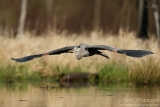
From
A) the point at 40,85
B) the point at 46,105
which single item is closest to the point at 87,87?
the point at 40,85

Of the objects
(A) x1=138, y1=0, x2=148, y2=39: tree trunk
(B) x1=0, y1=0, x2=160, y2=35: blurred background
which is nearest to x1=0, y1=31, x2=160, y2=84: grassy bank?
(A) x1=138, y1=0, x2=148, y2=39: tree trunk

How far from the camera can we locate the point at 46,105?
11.4 m

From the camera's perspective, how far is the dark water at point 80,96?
1156cm

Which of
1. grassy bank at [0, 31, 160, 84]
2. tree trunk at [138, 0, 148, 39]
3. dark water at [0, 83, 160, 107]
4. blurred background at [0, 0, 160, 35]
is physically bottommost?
dark water at [0, 83, 160, 107]

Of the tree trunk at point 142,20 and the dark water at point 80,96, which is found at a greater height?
the tree trunk at point 142,20

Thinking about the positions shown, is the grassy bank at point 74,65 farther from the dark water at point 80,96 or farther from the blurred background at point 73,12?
the blurred background at point 73,12

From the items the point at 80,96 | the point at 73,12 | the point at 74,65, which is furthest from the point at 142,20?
the point at 73,12

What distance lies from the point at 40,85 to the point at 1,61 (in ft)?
7.19

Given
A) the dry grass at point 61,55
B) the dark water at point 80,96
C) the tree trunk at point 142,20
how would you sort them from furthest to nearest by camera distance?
the tree trunk at point 142,20, the dry grass at point 61,55, the dark water at point 80,96

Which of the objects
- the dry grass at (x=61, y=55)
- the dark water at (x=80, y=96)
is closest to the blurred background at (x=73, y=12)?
the dry grass at (x=61, y=55)

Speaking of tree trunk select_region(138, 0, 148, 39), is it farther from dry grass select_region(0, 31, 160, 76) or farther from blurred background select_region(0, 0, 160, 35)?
blurred background select_region(0, 0, 160, 35)

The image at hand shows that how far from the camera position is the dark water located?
1156cm

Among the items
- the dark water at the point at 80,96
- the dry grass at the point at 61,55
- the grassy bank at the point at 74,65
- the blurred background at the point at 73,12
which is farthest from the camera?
the blurred background at the point at 73,12

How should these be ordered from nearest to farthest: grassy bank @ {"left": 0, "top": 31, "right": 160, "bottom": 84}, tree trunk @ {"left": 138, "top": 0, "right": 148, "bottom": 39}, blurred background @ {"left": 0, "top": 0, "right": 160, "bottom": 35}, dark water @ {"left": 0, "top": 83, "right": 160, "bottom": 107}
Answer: dark water @ {"left": 0, "top": 83, "right": 160, "bottom": 107} → grassy bank @ {"left": 0, "top": 31, "right": 160, "bottom": 84} → tree trunk @ {"left": 138, "top": 0, "right": 148, "bottom": 39} → blurred background @ {"left": 0, "top": 0, "right": 160, "bottom": 35}
